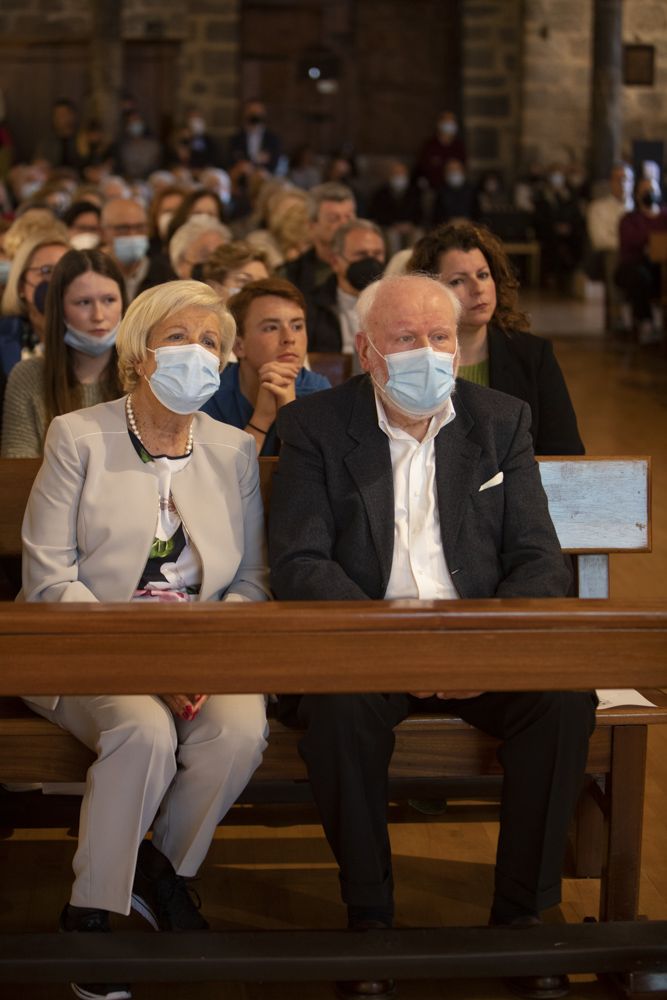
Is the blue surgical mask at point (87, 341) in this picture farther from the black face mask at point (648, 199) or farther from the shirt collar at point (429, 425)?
the black face mask at point (648, 199)

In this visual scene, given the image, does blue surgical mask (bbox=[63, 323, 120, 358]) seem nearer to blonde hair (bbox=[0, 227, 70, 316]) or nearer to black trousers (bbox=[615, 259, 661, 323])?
blonde hair (bbox=[0, 227, 70, 316])

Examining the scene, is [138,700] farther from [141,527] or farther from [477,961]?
[477,961]

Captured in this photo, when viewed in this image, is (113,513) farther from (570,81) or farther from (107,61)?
(570,81)

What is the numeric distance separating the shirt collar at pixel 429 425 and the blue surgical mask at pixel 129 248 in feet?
14.2

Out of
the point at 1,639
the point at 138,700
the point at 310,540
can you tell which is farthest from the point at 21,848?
the point at 1,639

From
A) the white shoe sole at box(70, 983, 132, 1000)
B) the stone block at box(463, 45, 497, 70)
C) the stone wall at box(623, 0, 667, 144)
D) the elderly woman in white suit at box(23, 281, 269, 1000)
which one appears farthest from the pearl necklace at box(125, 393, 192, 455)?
the stone block at box(463, 45, 497, 70)

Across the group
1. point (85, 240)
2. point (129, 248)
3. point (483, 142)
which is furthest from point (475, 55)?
point (85, 240)

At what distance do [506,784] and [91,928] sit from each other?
76 cm

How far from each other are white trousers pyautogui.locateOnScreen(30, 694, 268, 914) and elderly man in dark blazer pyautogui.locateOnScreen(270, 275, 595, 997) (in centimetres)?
12

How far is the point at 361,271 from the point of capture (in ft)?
19.4

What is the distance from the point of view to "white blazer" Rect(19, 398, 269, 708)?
2.84 meters

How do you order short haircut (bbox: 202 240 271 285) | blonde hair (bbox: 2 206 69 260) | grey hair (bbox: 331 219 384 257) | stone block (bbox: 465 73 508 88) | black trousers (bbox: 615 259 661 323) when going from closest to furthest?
1. short haircut (bbox: 202 240 271 285)
2. blonde hair (bbox: 2 206 69 260)
3. grey hair (bbox: 331 219 384 257)
4. black trousers (bbox: 615 259 661 323)
5. stone block (bbox: 465 73 508 88)

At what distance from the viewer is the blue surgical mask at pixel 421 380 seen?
114 inches

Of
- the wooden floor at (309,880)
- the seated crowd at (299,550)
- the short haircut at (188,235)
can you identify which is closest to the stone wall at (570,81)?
the short haircut at (188,235)
